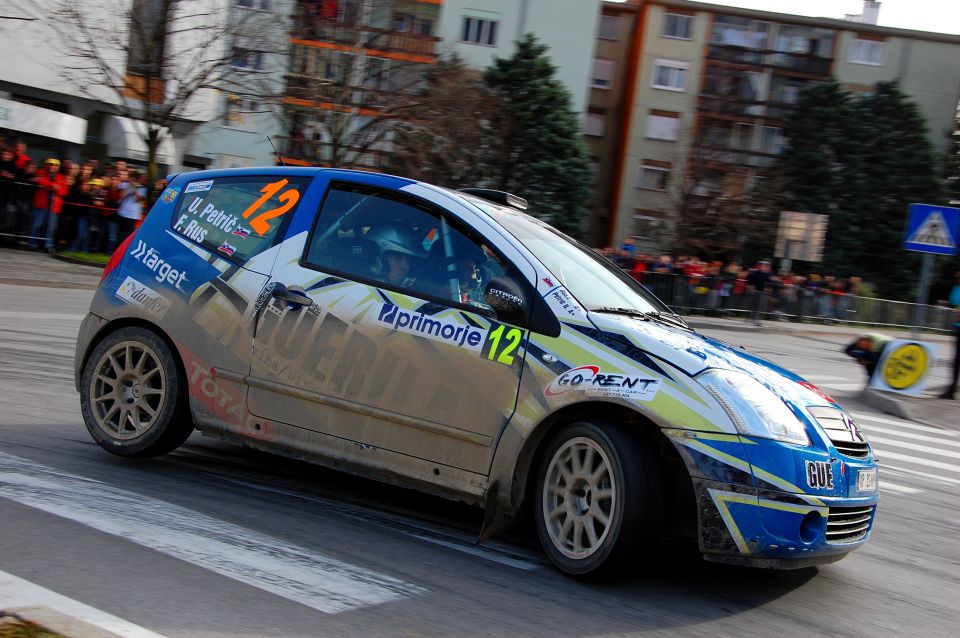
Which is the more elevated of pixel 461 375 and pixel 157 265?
pixel 157 265

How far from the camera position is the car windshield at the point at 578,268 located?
5.33 m

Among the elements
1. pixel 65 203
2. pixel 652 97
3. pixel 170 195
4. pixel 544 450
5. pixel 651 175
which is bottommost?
pixel 544 450

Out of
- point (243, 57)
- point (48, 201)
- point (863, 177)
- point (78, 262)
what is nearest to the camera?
point (78, 262)

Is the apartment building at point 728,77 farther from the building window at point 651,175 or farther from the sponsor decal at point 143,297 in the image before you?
the sponsor decal at point 143,297

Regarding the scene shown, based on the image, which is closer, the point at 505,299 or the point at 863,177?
the point at 505,299

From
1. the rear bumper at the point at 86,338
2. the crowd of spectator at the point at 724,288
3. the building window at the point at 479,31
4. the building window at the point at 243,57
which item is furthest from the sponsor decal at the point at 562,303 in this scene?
the building window at the point at 479,31

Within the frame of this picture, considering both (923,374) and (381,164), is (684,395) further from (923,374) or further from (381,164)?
(381,164)

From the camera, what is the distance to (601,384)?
4.80m

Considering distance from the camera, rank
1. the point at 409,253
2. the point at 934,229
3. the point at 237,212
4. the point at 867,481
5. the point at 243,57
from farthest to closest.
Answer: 1. the point at 243,57
2. the point at 934,229
3. the point at 237,212
4. the point at 409,253
5. the point at 867,481

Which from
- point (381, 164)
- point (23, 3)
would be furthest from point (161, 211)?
point (381, 164)

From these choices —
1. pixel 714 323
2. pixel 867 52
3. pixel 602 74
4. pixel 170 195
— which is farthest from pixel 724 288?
pixel 867 52

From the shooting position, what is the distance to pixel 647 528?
464 cm

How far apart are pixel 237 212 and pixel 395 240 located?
3.82 feet

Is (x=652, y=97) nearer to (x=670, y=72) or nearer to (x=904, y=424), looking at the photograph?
(x=670, y=72)
